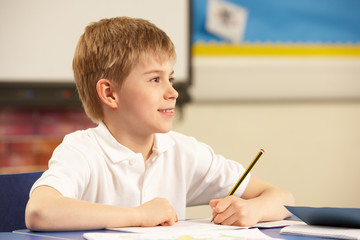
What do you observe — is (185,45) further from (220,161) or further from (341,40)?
(220,161)

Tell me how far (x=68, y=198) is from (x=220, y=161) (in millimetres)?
529

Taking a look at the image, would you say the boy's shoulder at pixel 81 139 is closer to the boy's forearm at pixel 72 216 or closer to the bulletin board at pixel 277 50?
the boy's forearm at pixel 72 216

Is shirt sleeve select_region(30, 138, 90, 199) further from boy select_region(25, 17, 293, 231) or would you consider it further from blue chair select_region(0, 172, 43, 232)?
blue chair select_region(0, 172, 43, 232)

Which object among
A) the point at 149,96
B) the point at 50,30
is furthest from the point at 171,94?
the point at 50,30

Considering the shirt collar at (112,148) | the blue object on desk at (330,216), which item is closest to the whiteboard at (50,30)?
the shirt collar at (112,148)

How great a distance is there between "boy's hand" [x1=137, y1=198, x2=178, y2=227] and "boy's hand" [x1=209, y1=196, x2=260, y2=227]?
0.09m

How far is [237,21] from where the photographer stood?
2.21m

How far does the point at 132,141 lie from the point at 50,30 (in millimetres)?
1009

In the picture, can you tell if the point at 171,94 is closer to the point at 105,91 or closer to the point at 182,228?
the point at 105,91

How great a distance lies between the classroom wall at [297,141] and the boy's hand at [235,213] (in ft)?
3.98

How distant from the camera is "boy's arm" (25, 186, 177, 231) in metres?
0.87

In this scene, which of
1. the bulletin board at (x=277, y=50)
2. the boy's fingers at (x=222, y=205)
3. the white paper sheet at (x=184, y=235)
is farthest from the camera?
the bulletin board at (x=277, y=50)

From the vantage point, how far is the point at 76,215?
871 millimetres

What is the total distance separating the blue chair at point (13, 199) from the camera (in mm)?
1183
